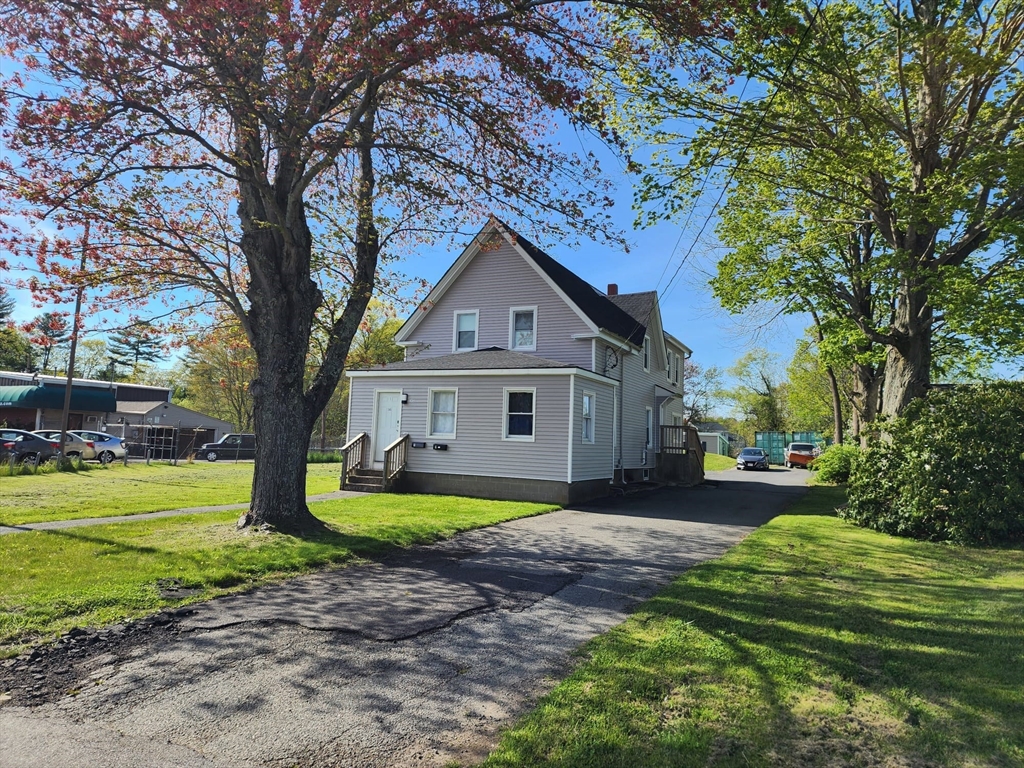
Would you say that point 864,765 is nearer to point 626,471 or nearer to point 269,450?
point 269,450

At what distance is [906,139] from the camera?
38.4 ft

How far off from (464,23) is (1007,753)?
8.14 m

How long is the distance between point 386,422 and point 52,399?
98.9ft

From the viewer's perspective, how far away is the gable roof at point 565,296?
57.9ft

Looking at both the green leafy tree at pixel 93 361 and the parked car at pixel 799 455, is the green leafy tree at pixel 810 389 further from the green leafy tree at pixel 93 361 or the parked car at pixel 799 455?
the green leafy tree at pixel 93 361

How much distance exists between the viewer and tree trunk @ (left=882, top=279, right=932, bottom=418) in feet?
40.5

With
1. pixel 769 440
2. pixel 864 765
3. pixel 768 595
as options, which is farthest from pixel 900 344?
pixel 769 440

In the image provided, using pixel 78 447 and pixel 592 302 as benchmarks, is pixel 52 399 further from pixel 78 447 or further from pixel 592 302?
pixel 592 302

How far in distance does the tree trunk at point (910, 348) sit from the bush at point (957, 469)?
1.23 metres

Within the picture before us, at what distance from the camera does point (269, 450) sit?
29.1 feet

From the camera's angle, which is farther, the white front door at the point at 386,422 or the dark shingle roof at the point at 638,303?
the dark shingle roof at the point at 638,303

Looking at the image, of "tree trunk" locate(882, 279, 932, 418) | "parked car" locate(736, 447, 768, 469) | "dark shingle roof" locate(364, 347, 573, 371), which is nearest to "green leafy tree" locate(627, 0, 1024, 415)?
"tree trunk" locate(882, 279, 932, 418)

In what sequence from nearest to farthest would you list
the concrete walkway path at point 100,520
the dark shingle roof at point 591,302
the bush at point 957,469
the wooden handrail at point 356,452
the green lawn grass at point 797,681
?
the green lawn grass at point 797,681
the concrete walkway path at point 100,520
the bush at point 957,469
the wooden handrail at point 356,452
the dark shingle roof at point 591,302

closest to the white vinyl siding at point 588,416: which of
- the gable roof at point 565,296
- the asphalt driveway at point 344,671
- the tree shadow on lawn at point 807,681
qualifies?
the gable roof at point 565,296
